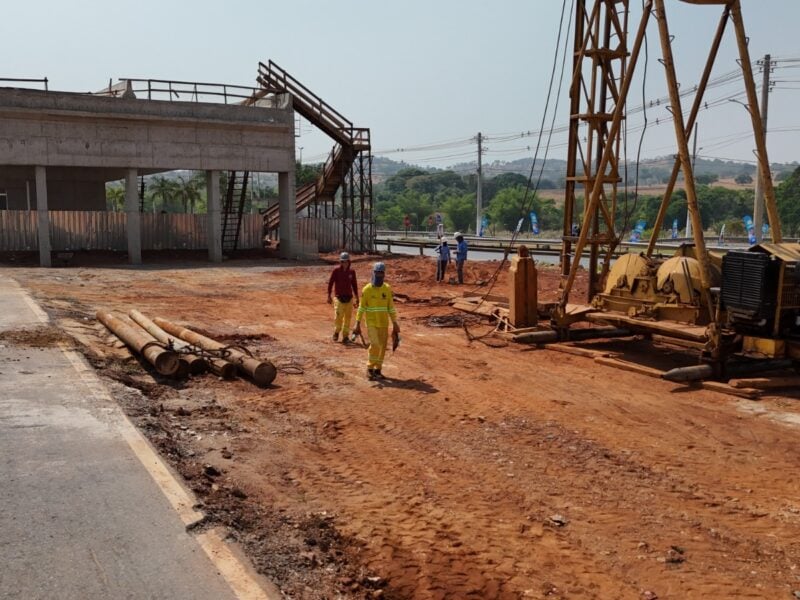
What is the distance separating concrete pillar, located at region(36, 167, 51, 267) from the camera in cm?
2970

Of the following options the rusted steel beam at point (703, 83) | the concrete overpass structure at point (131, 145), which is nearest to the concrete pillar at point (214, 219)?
the concrete overpass structure at point (131, 145)

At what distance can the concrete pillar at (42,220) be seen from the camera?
29.7 meters

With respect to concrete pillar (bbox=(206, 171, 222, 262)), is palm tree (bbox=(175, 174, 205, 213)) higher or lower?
higher

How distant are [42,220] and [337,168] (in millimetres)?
13826

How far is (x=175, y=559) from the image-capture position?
486 centimetres

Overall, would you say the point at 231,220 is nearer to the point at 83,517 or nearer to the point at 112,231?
the point at 112,231

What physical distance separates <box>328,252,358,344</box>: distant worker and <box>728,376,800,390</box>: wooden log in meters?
6.77

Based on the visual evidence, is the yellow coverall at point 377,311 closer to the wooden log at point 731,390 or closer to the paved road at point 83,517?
the paved road at point 83,517

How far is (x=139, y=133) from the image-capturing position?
31.3 meters

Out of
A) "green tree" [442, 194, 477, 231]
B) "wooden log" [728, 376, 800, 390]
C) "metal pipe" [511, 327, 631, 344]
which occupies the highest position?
"green tree" [442, 194, 477, 231]

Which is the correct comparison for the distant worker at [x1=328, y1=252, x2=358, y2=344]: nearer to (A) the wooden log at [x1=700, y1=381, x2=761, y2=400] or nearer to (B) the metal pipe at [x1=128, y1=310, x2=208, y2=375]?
(B) the metal pipe at [x1=128, y1=310, x2=208, y2=375]

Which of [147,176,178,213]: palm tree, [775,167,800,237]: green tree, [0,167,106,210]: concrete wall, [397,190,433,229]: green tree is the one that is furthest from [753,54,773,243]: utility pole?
[397,190,433,229]: green tree

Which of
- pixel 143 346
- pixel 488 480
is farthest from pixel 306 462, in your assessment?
pixel 143 346

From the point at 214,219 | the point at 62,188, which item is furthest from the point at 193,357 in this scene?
the point at 62,188
